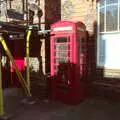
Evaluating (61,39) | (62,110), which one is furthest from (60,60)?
(62,110)

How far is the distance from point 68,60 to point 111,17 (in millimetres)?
2087

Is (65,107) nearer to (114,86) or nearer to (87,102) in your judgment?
(87,102)

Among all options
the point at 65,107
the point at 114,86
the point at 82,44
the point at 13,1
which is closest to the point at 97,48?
the point at 82,44

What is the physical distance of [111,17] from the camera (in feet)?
25.3

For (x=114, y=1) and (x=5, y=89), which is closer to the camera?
(x=114, y=1)

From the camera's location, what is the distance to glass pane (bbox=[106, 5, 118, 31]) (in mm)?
7598

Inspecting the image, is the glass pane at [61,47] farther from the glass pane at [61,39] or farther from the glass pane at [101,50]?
the glass pane at [101,50]

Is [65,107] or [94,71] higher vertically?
[94,71]

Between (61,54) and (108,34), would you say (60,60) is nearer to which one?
(61,54)

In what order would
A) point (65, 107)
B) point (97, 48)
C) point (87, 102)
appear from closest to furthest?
point (65, 107) → point (87, 102) → point (97, 48)

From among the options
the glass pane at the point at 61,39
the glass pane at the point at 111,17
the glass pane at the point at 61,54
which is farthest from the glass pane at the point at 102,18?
the glass pane at the point at 61,54

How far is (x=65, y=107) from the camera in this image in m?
6.87

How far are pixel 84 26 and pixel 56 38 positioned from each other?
1048mm

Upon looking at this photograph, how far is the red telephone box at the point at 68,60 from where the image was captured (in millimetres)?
6996
